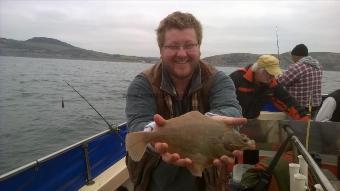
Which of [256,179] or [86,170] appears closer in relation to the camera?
[256,179]

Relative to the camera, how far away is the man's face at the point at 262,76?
6336 millimetres

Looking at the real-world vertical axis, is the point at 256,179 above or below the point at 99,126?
above

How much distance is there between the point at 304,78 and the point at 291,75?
0.29 meters

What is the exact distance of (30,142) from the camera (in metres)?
17.5

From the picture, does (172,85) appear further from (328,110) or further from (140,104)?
(328,110)

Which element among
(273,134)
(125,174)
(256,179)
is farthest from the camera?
(125,174)

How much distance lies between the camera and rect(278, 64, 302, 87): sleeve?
8141 mm

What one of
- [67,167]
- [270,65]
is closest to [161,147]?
[67,167]

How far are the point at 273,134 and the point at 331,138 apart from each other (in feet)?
2.46

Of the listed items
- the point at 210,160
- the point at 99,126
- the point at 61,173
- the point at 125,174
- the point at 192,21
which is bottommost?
the point at 99,126

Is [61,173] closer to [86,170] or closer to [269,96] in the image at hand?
[86,170]

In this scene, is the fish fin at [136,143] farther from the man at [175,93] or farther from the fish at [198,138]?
the man at [175,93]

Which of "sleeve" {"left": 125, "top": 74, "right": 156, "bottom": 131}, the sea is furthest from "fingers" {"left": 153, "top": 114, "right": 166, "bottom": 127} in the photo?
the sea

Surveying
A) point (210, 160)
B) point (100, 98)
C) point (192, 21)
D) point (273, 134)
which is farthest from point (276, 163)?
point (100, 98)
